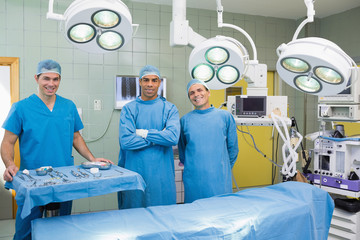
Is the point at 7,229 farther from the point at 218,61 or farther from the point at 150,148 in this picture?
the point at 218,61

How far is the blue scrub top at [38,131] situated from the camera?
2.16m

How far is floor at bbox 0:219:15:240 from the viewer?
3.21 metres

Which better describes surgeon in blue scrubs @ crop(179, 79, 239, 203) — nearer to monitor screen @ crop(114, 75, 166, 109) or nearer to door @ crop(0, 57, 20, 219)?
monitor screen @ crop(114, 75, 166, 109)

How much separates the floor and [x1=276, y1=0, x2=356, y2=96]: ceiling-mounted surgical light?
9.93ft

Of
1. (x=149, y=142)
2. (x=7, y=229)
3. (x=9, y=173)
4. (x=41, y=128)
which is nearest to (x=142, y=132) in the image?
(x=149, y=142)

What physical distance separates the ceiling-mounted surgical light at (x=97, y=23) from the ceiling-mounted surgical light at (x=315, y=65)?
75 centimetres

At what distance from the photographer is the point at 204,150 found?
8.28 ft

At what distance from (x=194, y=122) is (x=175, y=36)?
2.60 ft

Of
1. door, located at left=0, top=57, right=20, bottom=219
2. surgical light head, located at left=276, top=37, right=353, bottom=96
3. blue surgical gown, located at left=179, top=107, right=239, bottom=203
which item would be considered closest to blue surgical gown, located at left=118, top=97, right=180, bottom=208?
blue surgical gown, located at left=179, top=107, right=239, bottom=203

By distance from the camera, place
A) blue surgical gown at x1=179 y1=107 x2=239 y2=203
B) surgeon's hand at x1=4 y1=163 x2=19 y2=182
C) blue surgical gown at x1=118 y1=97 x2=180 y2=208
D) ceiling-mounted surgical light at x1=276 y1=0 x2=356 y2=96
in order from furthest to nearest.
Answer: blue surgical gown at x1=179 y1=107 x2=239 y2=203, blue surgical gown at x1=118 y1=97 x2=180 y2=208, surgeon's hand at x1=4 y1=163 x2=19 y2=182, ceiling-mounted surgical light at x1=276 y1=0 x2=356 y2=96

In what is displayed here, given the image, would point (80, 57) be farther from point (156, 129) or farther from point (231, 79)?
point (231, 79)

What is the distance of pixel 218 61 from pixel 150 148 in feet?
2.75

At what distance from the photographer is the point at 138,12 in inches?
160

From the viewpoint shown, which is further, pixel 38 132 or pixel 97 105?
pixel 97 105
